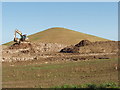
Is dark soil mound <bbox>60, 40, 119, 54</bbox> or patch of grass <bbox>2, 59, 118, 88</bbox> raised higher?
dark soil mound <bbox>60, 40, 119, 54</bbox>

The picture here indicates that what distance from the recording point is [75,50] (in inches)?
2084

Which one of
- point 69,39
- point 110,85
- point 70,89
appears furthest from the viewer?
point 69,39

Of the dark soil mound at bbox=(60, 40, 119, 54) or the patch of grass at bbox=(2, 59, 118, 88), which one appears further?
the dark soil mound at bbox=(60, 40, 119, 54)

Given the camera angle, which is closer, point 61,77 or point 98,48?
point 61,77

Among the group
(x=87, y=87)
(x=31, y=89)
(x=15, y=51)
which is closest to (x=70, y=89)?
(x=87, y=87)

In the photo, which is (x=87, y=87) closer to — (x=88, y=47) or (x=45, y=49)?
(x=88, y=47)

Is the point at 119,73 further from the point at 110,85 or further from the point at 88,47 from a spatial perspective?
the point at 88,47

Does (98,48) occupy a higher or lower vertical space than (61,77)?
higher

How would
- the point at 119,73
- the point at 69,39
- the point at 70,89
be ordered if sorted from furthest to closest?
the point at 69,39 < the point at 119,73 < the point at 70,89

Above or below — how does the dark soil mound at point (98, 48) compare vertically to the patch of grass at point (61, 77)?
above

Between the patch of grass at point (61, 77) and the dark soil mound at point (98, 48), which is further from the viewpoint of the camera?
the dark soil mound at point (98, 48)

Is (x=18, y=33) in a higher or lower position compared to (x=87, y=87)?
higher

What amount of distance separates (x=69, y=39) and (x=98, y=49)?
45.6m

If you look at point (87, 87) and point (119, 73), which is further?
point (119, 73)
